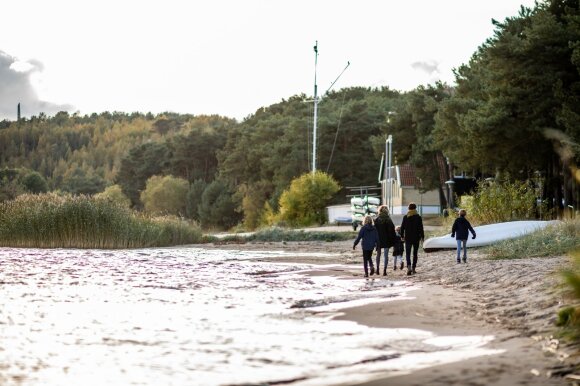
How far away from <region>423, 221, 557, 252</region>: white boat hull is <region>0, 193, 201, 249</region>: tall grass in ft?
49.6

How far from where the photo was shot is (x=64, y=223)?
134 ft

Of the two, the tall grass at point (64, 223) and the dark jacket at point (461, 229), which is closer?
the dark jacket at point (461, 229)

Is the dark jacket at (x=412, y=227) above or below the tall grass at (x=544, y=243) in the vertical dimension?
above

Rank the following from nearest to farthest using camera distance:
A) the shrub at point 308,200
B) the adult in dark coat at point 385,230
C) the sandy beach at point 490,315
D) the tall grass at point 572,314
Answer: the sandy beach at point 490,315, the tall grass at point 572,314, the adult in dark coat at point 385,230, the shrub at point 308,200

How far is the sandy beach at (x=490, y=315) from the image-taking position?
31.7 ft

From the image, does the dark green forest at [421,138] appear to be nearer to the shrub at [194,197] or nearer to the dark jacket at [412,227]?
the shrub at [194,197]

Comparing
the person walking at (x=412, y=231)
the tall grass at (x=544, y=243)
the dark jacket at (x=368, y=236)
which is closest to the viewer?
the dark jacket at (x=368, y=236)

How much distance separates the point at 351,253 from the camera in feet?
130

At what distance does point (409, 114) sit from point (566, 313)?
249 ft

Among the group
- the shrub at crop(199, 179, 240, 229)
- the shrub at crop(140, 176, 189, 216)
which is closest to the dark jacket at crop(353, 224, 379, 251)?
the shrub at crop(199, 179, 240, 229)

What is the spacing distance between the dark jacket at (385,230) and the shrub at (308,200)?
5736 centimetres

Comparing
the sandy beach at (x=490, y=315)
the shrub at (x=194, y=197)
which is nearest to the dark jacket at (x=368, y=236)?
the sandy beach at (x=490, y=315)

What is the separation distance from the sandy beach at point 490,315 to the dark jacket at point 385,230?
906 mm

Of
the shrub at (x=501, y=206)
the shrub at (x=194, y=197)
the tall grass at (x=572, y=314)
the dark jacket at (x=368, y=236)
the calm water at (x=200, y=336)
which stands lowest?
the calm water at (x=200, y=336)
